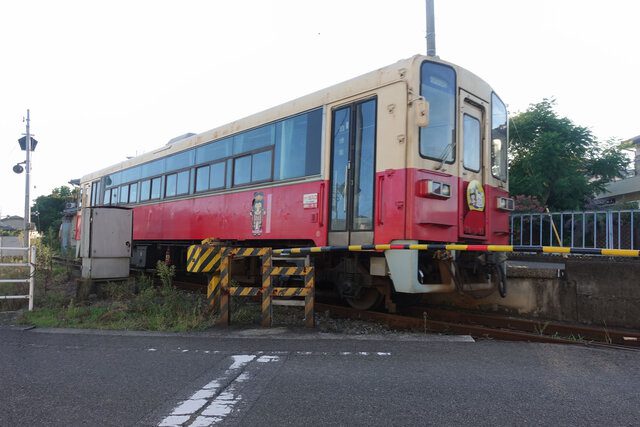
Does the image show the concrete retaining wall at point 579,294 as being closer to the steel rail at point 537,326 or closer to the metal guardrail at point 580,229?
the steel rail at point 537,326

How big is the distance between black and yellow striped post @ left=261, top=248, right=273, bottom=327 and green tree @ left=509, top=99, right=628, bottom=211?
1267 centimetres

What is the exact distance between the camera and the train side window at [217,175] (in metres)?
9.06

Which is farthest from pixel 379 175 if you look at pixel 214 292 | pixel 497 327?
pixel 214 292

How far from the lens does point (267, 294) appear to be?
664 centimetres

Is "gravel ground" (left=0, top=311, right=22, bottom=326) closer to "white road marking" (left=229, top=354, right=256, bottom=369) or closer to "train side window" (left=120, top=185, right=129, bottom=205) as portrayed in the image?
"white road marking" (left=229, top=354, right=256, bottom=369)

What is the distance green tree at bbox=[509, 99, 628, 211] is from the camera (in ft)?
55.0

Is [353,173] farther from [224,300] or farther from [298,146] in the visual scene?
[224,300]

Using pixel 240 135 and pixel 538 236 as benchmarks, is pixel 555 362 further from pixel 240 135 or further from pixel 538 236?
pixel 240 135

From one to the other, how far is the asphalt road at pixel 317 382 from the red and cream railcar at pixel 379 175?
4.61 feet

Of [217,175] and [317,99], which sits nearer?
[317,99]

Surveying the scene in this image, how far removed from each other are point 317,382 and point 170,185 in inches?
324

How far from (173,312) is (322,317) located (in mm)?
2249

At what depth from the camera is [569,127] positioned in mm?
17938

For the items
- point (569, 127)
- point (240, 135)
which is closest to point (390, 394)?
point (240, 135)
